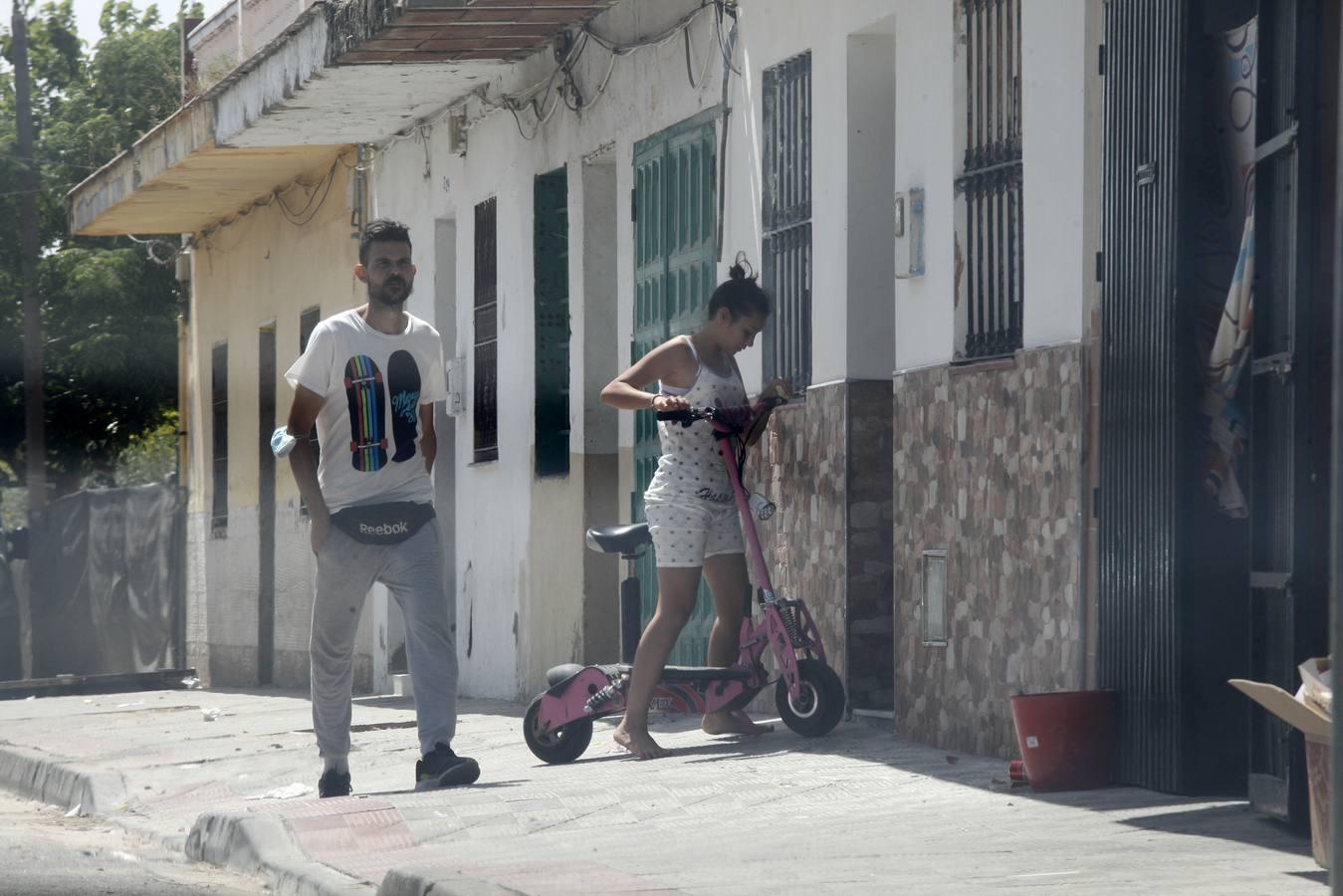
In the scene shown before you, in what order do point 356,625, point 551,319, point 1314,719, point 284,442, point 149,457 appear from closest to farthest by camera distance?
point 1314,719
point 284,442
point 356,625
point 551,319
point 149,457

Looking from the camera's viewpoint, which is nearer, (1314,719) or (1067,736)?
(1314,719)

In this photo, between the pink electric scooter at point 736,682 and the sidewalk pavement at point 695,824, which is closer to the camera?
the sidewalk pavement at point 695,824

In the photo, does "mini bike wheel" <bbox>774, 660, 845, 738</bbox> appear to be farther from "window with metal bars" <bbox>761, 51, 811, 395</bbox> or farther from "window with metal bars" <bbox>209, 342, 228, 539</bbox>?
"window with metal bars" <bbox>209, 342, 228, 539</bbox>

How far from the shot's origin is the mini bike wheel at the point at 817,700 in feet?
28.8

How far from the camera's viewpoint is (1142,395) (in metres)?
7.12

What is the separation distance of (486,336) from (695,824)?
8.08 m

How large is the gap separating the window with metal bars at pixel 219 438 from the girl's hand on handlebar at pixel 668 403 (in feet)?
48.2

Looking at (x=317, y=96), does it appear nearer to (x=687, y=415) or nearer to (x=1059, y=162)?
(x=687, y=415)

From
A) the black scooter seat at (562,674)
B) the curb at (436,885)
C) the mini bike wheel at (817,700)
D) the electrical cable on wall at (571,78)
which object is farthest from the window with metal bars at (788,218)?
the curb at (436,885)

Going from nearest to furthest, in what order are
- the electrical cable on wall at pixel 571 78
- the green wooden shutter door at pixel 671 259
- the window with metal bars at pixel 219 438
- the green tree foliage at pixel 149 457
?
the electrical cable on wall at pixel 571 78 < the green wooden shutter door at pixel 671 259 < the window with metal bars at pixel 219 438 < the green tree foliage at pixel 149 457

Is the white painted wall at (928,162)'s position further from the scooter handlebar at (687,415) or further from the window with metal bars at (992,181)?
the scooter handlebar at (687,415)

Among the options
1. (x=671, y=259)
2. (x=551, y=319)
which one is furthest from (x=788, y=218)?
(x=551, y=319)

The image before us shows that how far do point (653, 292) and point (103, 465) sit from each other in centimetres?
2623

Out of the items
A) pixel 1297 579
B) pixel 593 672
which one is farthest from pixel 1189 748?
pixel 593 672
